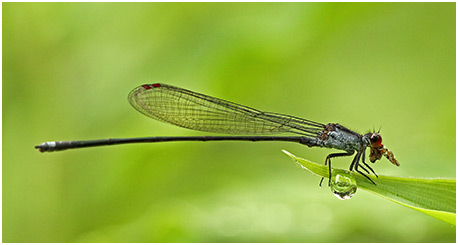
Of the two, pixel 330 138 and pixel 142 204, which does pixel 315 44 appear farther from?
pixel 142 204

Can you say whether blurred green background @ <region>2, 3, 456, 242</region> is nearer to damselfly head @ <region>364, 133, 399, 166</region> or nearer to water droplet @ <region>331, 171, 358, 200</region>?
damselfly head @ <region>364, 133, 399, 166</region>

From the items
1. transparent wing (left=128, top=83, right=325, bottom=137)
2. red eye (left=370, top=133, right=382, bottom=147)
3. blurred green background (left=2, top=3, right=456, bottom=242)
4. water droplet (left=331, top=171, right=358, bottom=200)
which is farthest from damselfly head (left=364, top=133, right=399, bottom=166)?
water droplet (left=331, top=171, right=358, bottom=200)

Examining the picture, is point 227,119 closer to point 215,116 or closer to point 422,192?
point 215,116

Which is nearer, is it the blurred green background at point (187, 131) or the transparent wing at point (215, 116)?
the blurred green background at point (187, 131)

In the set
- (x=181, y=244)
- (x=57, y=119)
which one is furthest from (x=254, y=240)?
(x=57, y=119)

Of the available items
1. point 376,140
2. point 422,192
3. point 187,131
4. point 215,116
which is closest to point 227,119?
point 215,116

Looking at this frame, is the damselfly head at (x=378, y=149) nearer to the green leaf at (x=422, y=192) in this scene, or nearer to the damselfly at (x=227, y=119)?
the damselfly at (x=227, y=119)

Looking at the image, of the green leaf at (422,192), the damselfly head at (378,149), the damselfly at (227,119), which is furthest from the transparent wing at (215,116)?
the green leaf at (422,192)
